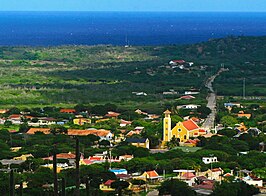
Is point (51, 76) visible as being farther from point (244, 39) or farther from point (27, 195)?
point (27, 195)

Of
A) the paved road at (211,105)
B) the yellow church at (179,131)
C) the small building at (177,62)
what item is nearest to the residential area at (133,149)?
the yellow church at (179,131)

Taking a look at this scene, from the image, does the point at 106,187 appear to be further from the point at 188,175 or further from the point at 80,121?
the point at 80,121

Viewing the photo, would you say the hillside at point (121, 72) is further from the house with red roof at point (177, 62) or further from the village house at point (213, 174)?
the village house at point (213, 174)

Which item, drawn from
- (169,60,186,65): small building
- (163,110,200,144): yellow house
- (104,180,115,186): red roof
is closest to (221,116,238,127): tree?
(163,110,200,144): yellow house

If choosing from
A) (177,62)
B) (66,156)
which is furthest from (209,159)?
(177,62)

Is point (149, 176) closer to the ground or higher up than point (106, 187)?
closer to the ground

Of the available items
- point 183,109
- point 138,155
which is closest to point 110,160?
point 138,155

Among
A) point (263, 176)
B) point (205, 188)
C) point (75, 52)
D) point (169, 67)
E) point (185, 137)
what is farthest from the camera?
point (75, 52)
